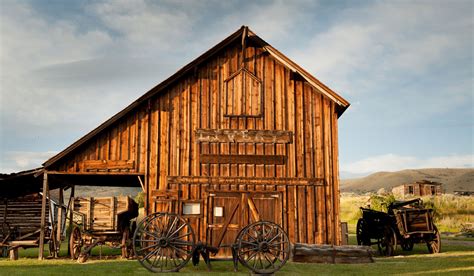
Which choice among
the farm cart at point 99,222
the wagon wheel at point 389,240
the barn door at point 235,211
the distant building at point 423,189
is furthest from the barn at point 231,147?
the distant building at point 423,189

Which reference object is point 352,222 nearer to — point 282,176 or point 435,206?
point 435,206

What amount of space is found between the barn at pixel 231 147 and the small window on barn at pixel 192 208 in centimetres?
4

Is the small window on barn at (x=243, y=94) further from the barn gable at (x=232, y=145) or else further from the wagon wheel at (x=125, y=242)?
the wagon wheel at (x=125, y=242)

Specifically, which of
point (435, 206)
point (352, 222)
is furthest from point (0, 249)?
point (435, 206)

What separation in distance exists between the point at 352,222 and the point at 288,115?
27042mm

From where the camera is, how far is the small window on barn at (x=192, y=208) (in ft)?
60.4

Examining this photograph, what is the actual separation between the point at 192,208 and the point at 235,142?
312cm

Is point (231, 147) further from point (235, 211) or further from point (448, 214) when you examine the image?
point (448, 214)

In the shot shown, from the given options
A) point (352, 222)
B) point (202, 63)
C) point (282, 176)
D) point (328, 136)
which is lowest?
point (352, 222)

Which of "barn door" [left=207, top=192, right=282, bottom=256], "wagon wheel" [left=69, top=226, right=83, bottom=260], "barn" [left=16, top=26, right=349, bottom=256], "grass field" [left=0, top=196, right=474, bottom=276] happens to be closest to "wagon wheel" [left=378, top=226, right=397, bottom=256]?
"grass field" [left=0, top=196, right=474, bottom=276]

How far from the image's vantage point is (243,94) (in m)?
19.5

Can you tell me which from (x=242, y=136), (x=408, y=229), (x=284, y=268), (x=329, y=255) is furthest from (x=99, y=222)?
(x=408, y=229)

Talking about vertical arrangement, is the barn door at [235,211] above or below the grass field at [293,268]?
above

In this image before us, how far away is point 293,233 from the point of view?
60.5ft
